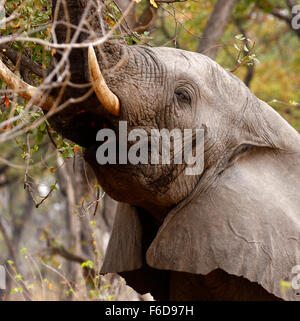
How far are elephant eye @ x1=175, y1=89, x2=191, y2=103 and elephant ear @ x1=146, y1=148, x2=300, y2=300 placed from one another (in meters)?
0.39

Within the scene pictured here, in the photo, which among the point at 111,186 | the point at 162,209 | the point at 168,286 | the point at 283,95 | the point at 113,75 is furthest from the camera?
the point at 283,95

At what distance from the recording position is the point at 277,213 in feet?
10.7

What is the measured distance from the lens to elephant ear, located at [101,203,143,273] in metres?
3.57

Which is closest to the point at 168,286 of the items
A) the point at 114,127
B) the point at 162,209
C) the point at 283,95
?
the point at 162,209

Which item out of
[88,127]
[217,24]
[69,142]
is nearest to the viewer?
[88,127]

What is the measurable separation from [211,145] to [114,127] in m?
0.50

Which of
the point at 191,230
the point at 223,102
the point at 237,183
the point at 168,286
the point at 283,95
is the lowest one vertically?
the point at 168,286

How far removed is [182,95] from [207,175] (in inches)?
14.9

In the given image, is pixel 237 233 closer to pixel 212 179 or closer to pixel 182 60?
pixel 212 179

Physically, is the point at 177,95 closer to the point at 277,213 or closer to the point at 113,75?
the point at 113,75

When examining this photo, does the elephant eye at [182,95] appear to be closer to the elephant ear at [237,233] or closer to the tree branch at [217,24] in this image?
the elephant ear at [237,233]

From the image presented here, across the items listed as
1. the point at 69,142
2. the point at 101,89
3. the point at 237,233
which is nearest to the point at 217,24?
A: the point at 69,142

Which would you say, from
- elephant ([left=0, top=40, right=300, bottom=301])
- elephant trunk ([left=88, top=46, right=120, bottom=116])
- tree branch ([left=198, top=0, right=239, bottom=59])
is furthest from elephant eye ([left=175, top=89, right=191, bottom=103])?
tree branch ([left=198, top=0, right=239, bottom=59])

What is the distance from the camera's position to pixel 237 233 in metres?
3.20
